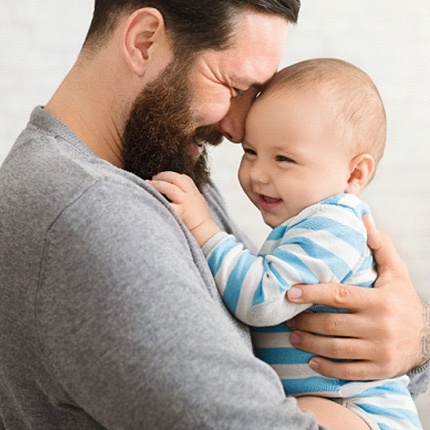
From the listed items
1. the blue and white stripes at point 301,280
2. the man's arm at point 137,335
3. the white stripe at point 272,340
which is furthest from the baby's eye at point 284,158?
the man's arm at point 137,335

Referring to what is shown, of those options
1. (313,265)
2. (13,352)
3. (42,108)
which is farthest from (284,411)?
(42,108)

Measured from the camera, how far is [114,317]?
111 cm

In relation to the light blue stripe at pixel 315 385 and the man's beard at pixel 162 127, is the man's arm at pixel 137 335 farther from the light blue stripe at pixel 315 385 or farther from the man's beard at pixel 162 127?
the man's beard at pixel 162 127

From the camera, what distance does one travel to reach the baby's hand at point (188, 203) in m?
1.46

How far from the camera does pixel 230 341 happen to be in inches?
45.0

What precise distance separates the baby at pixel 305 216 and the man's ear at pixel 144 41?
210 millimetres

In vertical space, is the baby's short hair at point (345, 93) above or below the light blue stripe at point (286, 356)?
above

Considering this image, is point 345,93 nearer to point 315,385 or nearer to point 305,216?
point 305,216

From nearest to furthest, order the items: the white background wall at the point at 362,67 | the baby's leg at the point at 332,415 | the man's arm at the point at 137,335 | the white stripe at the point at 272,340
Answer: the man's arm at the point at 137,335, the baby's leg at the point at 332,415, the white stripe at the point at 272,340, the white background wall at the point at 362,67

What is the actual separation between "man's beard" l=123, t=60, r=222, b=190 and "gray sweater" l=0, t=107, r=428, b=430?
0.92ft

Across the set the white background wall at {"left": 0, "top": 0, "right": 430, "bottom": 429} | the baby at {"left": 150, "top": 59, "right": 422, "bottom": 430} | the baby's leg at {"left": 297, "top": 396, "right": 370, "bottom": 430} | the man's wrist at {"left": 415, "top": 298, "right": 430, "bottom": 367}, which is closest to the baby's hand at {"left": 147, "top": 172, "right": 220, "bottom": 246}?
the baby at {"left": 150, "top": 59, "right": 422, "bottom": 430}

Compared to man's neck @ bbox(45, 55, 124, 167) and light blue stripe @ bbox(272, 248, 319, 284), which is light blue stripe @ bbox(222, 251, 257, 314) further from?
man's neck @ bbox(45, 55, 124, 167)

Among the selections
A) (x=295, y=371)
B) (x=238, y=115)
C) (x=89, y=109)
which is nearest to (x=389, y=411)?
(x=295, y=371)

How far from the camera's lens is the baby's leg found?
1384 millimetres
